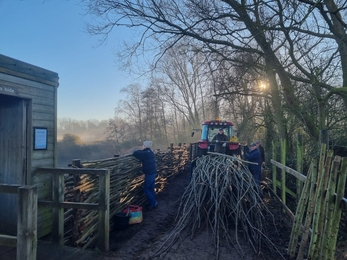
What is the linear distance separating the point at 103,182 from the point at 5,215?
5.76 ft

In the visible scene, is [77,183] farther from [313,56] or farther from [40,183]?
[313,56]

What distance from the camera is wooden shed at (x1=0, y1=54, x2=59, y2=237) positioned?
4.13 meters

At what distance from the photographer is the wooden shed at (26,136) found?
4.13 meters

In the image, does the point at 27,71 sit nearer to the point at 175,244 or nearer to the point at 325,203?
the point at 175,244

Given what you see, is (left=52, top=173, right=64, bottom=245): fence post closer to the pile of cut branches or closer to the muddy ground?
the muddy ground

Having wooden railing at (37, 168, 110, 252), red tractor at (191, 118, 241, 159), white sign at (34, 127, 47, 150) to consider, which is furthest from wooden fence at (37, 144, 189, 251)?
red tractor at (191, 118, 241, 159)

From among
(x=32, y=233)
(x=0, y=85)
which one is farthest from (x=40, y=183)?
(x=32, y=233)

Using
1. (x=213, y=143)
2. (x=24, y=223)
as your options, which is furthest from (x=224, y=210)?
(x=213, y=143)

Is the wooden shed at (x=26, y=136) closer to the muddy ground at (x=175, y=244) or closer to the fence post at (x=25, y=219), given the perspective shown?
the muddy ground at (x=175, y=244)

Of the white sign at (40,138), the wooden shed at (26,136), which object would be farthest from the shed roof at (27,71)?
the white sign at (40,138)

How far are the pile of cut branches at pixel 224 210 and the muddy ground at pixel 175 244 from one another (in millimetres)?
76

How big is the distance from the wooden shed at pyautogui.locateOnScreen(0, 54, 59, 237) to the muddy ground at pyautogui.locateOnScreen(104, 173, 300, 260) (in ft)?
4.38

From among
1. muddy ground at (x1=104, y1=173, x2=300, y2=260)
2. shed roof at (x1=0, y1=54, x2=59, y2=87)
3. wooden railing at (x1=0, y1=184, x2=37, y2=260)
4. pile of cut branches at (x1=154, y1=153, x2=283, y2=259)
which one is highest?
shed roof at (x1=0, y1=54, x2=59, y2=87)

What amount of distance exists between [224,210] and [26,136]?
3.60 metres
